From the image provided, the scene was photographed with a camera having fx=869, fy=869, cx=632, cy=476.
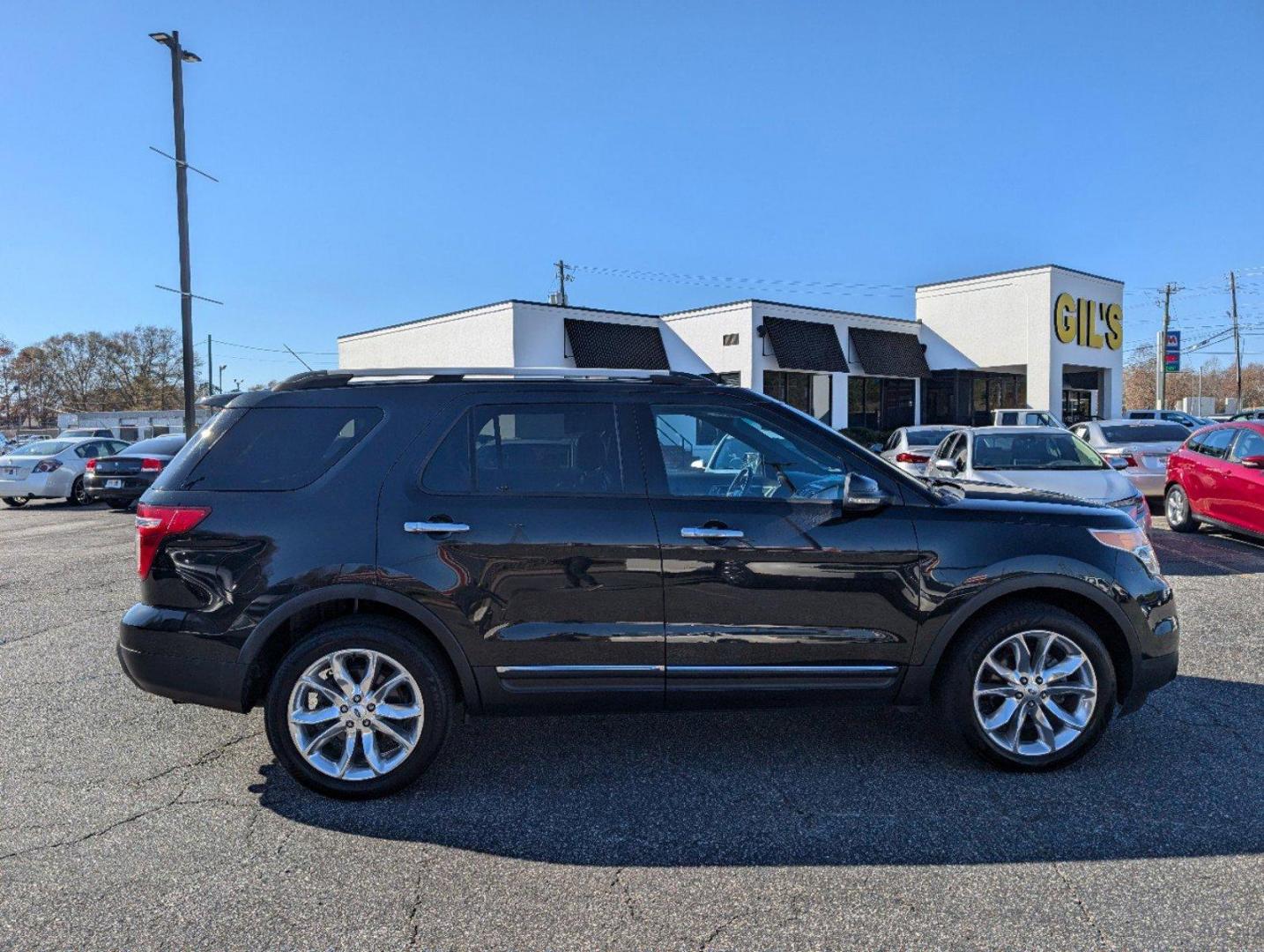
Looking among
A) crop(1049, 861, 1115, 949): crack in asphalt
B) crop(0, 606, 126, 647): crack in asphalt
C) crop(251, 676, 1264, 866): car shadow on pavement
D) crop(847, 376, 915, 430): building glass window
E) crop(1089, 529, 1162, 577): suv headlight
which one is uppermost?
crop(847, 376, 915, 430): building glass window

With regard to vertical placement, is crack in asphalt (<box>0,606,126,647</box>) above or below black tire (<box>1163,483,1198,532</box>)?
below

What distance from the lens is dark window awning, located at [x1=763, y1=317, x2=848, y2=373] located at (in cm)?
2933

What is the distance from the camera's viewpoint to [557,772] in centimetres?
395

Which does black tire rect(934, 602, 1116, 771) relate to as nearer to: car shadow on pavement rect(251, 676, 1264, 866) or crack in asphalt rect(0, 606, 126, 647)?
car shadow on pavement rect(251, 676, 1264, 866)

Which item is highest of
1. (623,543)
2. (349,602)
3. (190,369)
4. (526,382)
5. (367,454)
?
(190,369)

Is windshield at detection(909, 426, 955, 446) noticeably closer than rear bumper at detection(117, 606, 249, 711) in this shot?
No

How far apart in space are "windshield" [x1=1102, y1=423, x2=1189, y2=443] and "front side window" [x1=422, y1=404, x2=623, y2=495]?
42.8 ft

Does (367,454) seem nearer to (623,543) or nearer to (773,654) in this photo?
(623,543)

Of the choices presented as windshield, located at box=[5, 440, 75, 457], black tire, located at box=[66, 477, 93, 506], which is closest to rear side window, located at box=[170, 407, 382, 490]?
black tire, located at box=[66, 477, 93, 506]

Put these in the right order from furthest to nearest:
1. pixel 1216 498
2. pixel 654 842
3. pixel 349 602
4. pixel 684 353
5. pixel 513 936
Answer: pixel 684 353 → pixel 1216 498 → pixel 349 602 → pixel 654 842 → pixel 513 936

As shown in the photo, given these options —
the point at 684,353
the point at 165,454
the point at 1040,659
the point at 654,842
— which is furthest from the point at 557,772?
the point at 684,353

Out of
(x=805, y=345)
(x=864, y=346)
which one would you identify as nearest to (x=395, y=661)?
(x=805, y=345)

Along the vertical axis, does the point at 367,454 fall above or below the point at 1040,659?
above

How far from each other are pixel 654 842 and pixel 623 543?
118cm
